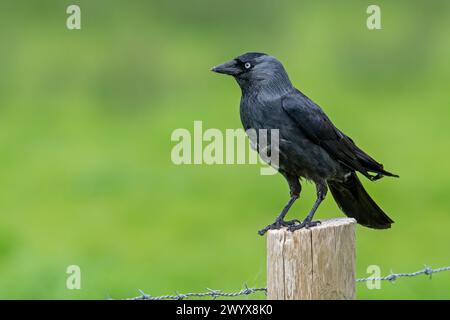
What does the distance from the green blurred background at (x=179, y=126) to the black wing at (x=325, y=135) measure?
381 centimetres

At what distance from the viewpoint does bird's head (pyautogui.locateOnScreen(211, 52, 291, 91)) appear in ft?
20.5

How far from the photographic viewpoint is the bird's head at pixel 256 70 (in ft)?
20.5

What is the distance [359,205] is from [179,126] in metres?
10.6

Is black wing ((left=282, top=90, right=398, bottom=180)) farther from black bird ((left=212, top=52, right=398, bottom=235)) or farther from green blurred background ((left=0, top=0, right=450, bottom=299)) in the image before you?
green blurred background ((left=0, top=0, right=450, bottom=299))

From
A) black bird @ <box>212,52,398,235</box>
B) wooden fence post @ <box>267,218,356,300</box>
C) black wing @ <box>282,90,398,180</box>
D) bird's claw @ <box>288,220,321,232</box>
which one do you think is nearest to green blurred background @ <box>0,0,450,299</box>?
black bird @ <box>212,52,398,235</box>

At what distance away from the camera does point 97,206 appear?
45.1 ft

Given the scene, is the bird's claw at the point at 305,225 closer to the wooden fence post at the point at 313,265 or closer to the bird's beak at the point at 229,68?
the wooden fence post at the point at 313,265

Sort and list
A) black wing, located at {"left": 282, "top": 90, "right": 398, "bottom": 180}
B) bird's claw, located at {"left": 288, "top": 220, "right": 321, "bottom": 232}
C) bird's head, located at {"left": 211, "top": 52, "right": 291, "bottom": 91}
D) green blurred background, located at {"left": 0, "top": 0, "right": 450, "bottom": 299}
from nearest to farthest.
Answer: bird's claw, located at {"left": 288, "top": 220, "right": 321, "bottom": 232} → black wing, located at {"left": 282, "top": 90, "right": 398, "bottom": 180} → bird's head, located at {"left": 211, "top": 52, "right": 291, "bottom": 91} → green blurred background, located at {"left": 0, "top": 0, "right": 450, "bottom": 299}

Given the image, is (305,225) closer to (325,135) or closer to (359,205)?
(325,135)

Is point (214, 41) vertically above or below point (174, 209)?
above

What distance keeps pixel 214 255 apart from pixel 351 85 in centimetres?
791

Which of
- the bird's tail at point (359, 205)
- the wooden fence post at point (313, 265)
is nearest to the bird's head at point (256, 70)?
the bird's tail at point (359, 205)
